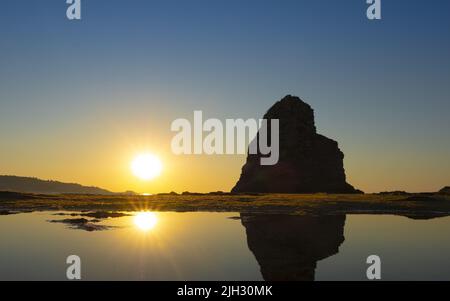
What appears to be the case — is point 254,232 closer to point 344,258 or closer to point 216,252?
point 216,252

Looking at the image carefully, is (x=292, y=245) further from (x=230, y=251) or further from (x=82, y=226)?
(x=82, y=226)

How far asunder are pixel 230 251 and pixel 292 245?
442 cm

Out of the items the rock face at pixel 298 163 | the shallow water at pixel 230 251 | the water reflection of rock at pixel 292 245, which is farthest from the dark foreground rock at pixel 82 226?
the rock face at pixel 298 163

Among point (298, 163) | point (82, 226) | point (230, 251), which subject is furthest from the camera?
point (298, 163)

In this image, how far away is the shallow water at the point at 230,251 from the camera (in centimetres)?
2273

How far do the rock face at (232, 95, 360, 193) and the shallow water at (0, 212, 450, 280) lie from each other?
100 meters

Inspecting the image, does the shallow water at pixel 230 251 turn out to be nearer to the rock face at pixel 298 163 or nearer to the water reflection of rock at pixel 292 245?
the water reflection of rock at pixel 292 245

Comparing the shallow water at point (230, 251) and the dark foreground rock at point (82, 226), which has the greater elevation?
the dark foreground rock at point (82, 226)

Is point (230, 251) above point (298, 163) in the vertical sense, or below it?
below

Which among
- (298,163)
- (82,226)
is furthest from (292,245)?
(298,163)

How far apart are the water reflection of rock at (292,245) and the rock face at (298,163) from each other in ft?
328

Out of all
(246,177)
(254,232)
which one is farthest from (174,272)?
(246,177)

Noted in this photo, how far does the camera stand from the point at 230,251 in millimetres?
30359

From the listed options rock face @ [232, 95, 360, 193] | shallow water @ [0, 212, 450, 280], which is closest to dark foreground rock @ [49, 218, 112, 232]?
shallow water @ [0, 212, 450, 280]
